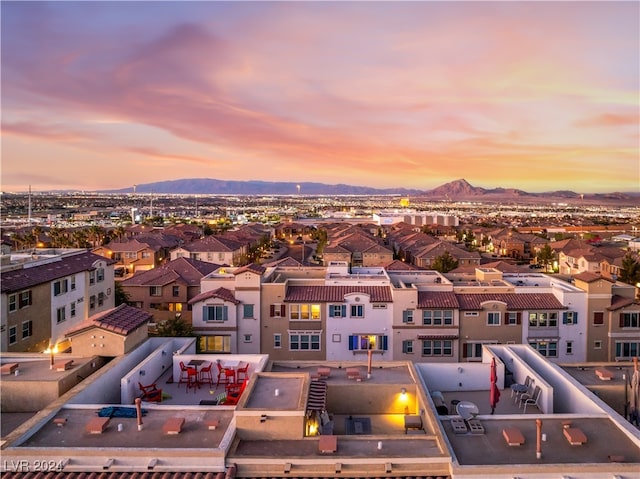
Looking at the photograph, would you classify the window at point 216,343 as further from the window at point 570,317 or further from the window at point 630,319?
the window at point 630,319

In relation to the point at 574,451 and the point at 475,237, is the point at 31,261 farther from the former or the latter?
the point at 475,237

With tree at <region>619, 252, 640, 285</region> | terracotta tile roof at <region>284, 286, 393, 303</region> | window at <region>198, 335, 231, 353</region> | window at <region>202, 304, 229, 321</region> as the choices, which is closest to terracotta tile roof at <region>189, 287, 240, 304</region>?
window at <region>202, 304, 229, 321</region>

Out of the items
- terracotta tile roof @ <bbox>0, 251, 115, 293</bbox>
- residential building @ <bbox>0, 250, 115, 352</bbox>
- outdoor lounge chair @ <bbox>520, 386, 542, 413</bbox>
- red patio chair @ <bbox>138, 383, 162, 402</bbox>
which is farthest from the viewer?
terracotta tile roof @ <bbox>0, 251, 115, 293</bbox>

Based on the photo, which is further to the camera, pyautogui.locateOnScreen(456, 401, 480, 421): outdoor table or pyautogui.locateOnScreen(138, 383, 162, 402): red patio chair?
pyautogui.locateOnScreen(138, 383, 162, 402): red patio chair

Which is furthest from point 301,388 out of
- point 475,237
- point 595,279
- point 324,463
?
point 475,237

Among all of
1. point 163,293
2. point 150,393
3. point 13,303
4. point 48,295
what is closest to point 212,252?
point 163,293

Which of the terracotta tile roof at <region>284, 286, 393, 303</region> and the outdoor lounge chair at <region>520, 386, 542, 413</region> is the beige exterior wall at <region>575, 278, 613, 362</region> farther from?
the outdoor lounge chair at <region>520, 386, 542, 413</region>

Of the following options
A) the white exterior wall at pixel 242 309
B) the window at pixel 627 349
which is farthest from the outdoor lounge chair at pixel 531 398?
the window at pixel 627 349
